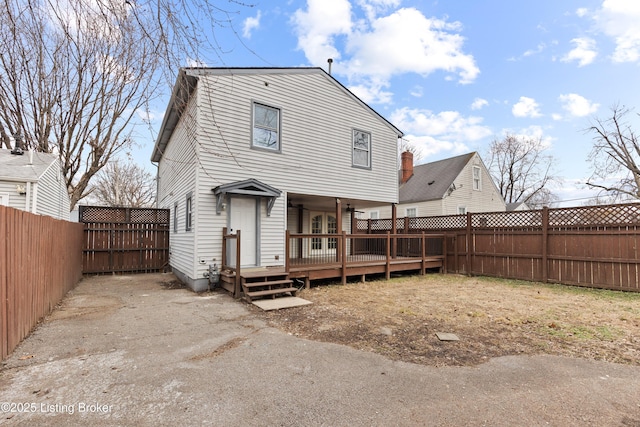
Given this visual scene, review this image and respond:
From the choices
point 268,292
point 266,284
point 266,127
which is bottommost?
point 268,292

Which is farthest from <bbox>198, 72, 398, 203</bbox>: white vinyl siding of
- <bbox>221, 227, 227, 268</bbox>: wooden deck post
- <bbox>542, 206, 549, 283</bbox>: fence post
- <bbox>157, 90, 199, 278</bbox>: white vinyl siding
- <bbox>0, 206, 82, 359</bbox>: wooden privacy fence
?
<bbox>542, 206, 549, 283</bbox>: fence post

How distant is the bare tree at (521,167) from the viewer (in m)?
28.4

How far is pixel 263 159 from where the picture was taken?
27.7 ft

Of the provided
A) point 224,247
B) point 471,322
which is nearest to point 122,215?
point 224,247

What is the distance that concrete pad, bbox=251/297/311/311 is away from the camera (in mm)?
5871

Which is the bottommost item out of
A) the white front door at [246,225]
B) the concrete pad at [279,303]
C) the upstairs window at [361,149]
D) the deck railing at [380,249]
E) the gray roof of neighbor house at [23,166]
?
the concrete pad at [279,303]

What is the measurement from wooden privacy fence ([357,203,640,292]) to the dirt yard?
568 mm

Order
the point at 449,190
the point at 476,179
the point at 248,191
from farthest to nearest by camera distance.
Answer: the point at 476,179
the point at 449,190
the point at 248,191

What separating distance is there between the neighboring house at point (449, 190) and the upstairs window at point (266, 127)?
12.4 meters

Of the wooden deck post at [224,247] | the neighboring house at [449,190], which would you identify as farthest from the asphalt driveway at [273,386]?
the neighboring house at [449,190]

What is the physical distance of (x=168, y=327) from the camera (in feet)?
15.5

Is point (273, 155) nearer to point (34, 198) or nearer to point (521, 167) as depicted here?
point (34, 198)

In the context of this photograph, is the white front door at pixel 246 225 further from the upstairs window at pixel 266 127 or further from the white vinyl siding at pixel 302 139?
the upstairs window at pixel 266 127

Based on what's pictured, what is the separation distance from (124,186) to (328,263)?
1029 inches
